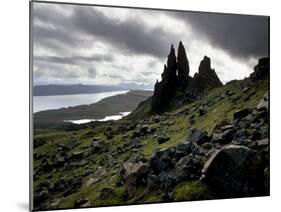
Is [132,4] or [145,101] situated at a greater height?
[132,4]

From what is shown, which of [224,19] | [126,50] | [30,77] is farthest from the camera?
[224,19]

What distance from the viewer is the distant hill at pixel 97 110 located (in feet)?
25.3

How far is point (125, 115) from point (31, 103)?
141cm

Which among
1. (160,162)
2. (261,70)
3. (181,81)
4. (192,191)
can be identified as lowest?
(192,191)

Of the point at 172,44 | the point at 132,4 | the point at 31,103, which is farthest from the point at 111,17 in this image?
the point at 31,103

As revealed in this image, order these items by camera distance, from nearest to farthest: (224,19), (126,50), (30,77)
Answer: (30,77) < (126,50) < (224,19)

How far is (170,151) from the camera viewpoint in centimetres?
831

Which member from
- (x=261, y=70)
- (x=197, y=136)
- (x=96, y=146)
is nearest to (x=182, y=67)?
(x=197, y=136)

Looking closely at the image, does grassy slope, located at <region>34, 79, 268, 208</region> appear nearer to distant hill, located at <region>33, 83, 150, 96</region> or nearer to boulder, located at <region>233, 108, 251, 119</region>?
boulder, located at <region>233, 108, 251, 119</region>

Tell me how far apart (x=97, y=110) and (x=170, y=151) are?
128 cm

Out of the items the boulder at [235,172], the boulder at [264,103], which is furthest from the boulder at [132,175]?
the boulder at [264,103]

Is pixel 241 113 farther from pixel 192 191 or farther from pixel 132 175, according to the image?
pixel 132 175

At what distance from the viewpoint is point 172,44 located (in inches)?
329

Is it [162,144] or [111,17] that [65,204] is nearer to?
[162,144]
